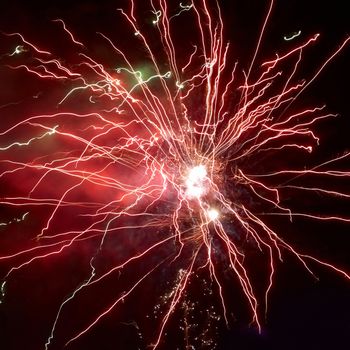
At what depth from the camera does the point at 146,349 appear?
178 inches

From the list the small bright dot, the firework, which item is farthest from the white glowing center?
the small bright dot

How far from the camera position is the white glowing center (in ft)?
17.5

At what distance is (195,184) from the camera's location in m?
5.34

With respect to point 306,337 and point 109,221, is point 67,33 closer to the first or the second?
point 109,221

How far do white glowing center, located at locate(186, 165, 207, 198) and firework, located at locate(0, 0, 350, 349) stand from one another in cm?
2

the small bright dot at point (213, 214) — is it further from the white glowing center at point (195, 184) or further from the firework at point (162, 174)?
the white glowing center at point (195, 184)

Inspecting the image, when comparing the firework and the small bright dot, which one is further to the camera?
the small bright dot

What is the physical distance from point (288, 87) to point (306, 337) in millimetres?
2983

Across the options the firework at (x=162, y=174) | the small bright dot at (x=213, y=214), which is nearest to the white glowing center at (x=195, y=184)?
the firework at (x=162, y=174)

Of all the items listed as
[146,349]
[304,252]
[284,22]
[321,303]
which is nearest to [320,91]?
[284,22]

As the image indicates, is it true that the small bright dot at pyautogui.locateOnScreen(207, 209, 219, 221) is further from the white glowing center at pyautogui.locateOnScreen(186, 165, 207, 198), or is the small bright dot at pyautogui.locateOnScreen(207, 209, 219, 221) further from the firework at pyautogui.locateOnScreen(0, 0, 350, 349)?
the white glowing center at pyautogui.locateOnScreen(186, 165, 207, 198)

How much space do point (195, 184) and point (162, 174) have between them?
40 centimetres

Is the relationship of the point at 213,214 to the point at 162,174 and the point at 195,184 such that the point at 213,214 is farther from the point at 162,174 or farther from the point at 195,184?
the point at 162,174

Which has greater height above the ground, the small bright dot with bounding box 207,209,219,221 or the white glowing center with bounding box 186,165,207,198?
the white glowing center with bounding box 186,165,207,198
